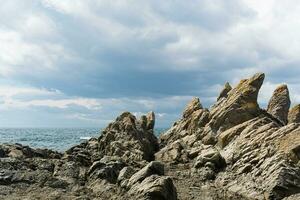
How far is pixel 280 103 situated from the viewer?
65.5 metres

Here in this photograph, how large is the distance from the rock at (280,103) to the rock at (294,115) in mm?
4178

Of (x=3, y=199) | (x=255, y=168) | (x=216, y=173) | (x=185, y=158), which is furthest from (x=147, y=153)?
(x=3, y=199)

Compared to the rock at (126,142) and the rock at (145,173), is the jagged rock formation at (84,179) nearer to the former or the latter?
the rock at (145,173)

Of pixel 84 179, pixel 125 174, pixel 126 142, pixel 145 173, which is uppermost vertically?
pixel 126 142

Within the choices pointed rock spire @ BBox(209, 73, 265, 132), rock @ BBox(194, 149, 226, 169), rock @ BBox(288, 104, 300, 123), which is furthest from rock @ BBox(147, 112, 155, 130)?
rock @ BBox(194, 149, 226, 169)

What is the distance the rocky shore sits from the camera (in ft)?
92.5

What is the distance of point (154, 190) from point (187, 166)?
15962 mm

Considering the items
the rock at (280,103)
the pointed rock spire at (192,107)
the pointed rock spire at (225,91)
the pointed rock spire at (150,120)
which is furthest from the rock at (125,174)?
the pointed rock spire at (150,120)

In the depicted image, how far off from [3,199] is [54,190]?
139 inches

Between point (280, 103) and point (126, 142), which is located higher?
point (280, 103)

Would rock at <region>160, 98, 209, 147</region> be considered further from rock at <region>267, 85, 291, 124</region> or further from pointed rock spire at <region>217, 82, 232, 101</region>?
rock at <region>267, 85, 291, 124</region>

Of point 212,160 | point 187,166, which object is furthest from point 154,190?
point 187,166

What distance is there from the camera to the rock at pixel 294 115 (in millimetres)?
57534

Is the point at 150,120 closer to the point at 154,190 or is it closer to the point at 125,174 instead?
the point at 125,174
